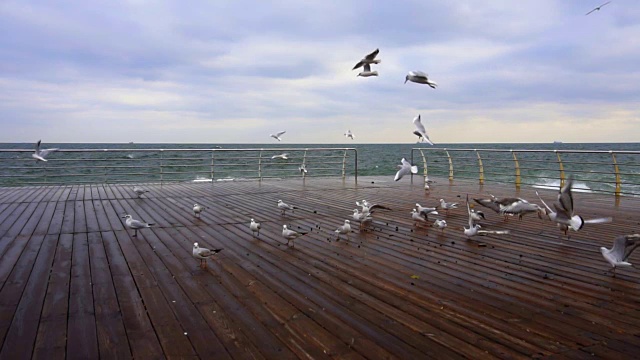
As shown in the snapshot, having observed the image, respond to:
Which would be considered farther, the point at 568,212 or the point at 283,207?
the point at 283,207

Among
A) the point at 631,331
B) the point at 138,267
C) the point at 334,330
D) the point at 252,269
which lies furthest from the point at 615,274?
the point at 138,267

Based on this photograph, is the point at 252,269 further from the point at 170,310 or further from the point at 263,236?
the point at 263,236

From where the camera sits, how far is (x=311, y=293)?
12.1 feet

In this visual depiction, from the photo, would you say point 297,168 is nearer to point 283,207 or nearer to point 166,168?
point 283,207

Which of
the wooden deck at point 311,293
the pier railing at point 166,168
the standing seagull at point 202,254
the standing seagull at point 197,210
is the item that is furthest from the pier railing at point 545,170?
the standing seagull at point 197,210

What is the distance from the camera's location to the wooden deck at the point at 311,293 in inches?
108

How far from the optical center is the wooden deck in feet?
9.00

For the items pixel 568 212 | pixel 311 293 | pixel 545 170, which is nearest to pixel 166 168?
pixel 545 170

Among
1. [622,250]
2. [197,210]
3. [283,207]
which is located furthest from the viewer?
[283,207]

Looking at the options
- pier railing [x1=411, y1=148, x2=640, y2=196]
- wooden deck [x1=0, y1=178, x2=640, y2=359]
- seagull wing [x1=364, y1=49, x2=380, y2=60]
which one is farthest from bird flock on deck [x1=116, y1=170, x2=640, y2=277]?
seagull wing [x1=364, y1=49, x2=380, y2=60]

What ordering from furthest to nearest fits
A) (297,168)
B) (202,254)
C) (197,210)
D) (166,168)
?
(166,168)
(297,168)
(197,210)
(202,254)

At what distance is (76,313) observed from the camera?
3.24 m

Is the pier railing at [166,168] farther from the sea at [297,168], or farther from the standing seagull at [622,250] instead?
the standing seagull at [622,250]

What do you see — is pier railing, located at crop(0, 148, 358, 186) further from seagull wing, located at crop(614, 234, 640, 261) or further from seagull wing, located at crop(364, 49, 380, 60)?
seagull wing, located at crop(614, 234, 640, 261)
